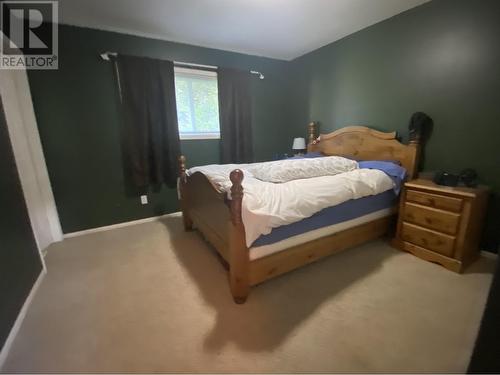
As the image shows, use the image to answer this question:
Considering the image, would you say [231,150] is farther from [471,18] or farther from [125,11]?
[471,18]

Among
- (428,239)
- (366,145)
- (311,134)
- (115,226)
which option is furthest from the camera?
(311,134)

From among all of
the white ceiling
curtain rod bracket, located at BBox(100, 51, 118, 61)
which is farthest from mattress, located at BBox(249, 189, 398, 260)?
curtain rod bracket, located at BBox(100, 51, 118, 61)

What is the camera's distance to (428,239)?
214 cm

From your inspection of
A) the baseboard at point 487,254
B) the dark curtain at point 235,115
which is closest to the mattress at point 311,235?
the baseboard at point 487,254

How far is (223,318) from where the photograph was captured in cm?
156

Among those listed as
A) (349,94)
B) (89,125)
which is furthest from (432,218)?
(89,125)

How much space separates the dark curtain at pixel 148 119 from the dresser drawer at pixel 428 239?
2.97m

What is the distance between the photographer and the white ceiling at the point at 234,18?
2240mm

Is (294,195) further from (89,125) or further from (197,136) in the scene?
(89,125)

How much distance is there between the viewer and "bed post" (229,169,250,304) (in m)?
1.50

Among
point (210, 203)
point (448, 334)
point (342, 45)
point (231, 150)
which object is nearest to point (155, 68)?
point (231, 150)

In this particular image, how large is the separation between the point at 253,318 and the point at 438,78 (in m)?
2.92

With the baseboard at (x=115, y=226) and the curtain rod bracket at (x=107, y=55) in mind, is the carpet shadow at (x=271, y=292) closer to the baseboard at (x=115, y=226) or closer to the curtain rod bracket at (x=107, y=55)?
the baseboard at (x=115, y=226)

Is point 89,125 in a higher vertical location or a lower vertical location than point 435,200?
higher
